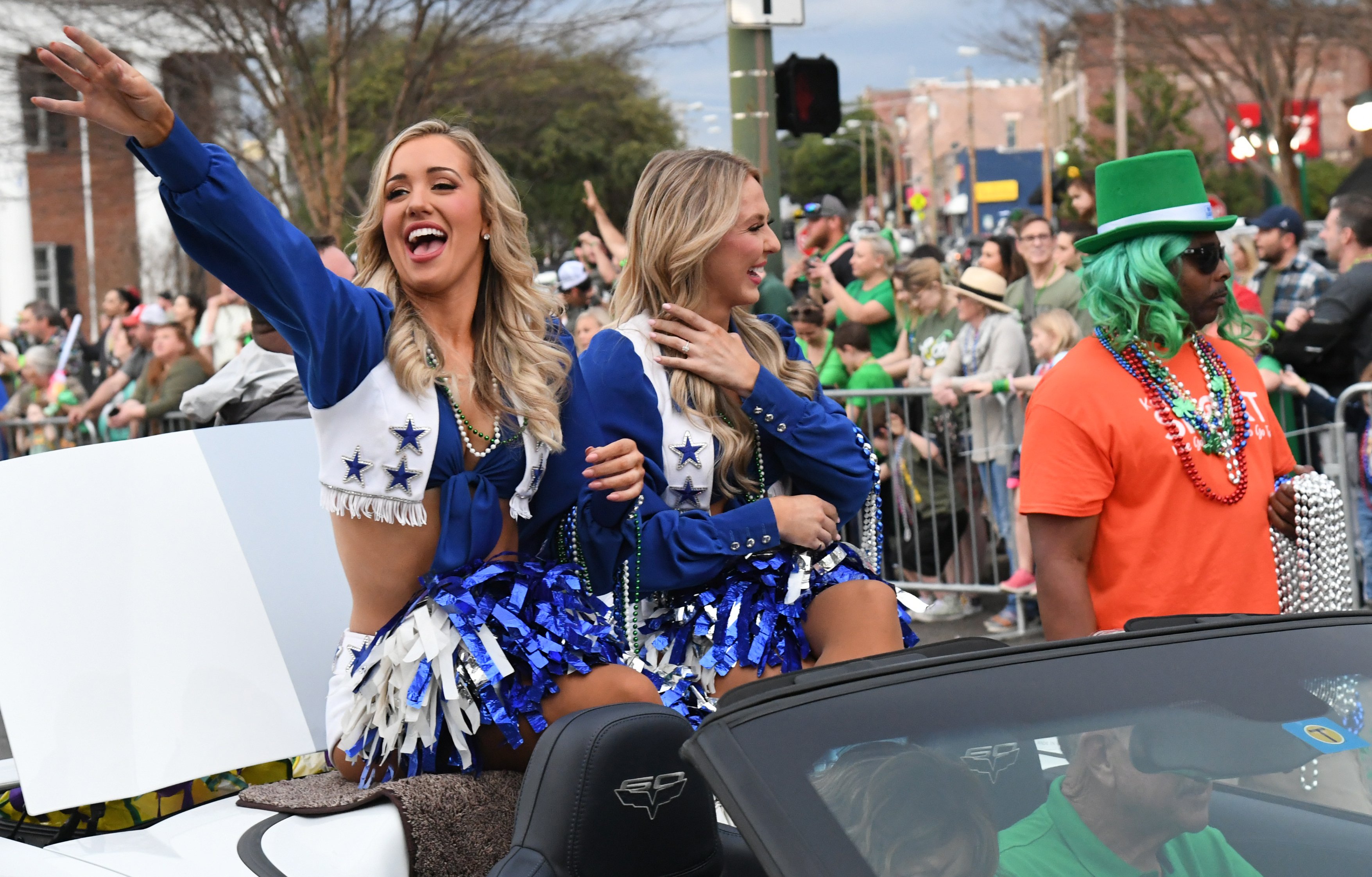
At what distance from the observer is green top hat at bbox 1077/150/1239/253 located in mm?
2982

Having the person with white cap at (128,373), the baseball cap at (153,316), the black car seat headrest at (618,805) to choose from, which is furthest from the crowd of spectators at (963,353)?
the black car seat headrest at (618,805)

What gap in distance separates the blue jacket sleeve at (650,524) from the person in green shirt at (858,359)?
494cm

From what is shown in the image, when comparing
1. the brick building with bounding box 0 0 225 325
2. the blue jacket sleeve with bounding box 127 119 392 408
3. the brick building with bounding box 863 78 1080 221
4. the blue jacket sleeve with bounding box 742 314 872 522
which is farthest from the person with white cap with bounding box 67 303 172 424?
the brick building with bounding box 863 78 1080 221

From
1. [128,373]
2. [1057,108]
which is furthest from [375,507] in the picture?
[1057,108]

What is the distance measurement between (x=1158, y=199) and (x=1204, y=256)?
157mm

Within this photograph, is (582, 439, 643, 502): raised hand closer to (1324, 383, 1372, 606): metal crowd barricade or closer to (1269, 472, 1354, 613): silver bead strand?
(1269, 472, 1354, 613): silver bead strand

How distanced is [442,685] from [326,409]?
52 centimetres

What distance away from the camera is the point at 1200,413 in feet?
9.80

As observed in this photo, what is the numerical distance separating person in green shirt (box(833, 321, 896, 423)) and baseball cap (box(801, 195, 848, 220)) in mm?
1670

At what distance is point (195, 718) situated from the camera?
2.54 meters

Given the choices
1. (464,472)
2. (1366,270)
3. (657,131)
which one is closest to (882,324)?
(1366,270)

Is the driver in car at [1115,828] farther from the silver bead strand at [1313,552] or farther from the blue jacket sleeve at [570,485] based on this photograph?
the silver bead strand at [1313,552]

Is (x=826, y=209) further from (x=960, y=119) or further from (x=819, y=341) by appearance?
(x=960, y=119)

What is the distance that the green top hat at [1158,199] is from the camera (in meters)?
2.98
